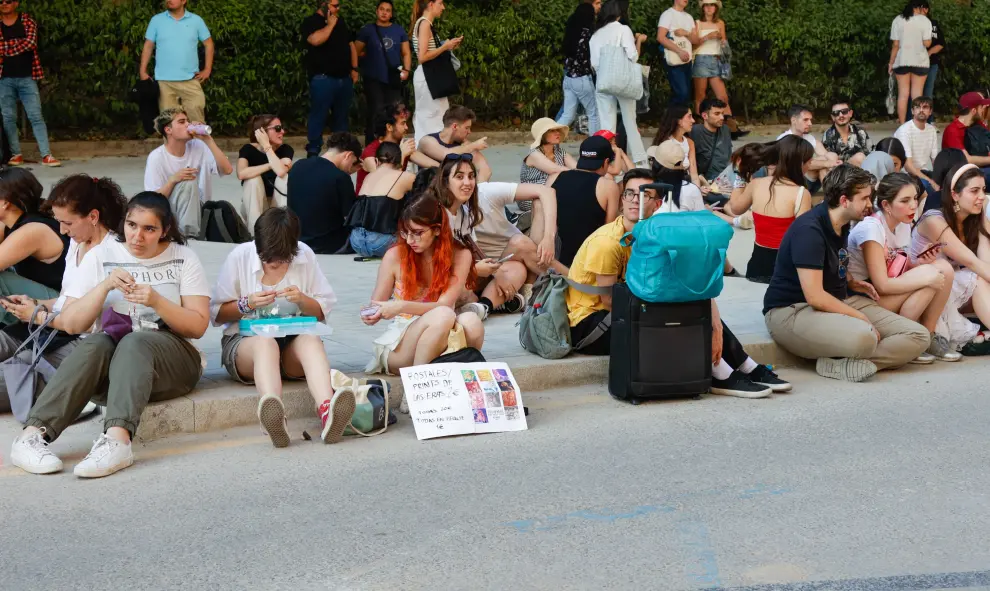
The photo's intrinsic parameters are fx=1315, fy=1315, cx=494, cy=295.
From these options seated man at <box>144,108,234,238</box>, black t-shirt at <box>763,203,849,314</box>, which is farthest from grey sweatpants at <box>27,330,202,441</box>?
seated man at <box>144,108,234,238</box>

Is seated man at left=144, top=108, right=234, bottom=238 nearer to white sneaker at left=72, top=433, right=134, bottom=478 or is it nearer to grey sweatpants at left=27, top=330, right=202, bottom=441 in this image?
grey sweatpants at left=27, top=330, right=202, bottom=441

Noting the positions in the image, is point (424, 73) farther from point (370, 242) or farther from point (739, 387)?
point (739, 387)

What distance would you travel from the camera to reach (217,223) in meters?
12.0

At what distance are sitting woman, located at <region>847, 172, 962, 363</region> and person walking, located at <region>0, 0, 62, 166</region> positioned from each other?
1023cm

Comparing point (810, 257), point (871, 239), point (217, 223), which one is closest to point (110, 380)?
point (810, 257)

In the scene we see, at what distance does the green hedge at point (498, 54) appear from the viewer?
16.7m

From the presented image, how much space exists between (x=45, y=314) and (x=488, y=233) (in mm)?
3807

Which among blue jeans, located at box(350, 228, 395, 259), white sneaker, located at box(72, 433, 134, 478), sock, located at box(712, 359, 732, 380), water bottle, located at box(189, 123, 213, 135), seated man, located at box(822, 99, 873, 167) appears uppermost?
Result: water bottle, located at box(189, 123, 213, 135)

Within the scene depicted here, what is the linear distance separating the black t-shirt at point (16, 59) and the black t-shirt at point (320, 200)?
4950mm

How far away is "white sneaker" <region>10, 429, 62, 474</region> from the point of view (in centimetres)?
602

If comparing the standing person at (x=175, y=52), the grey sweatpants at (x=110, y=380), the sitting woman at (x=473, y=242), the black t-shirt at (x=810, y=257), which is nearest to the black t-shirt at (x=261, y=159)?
the standing person at (x=175, y=52)

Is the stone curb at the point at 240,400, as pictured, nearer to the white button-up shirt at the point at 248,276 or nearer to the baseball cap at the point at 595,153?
the white button-up shirt at the point at 248,276

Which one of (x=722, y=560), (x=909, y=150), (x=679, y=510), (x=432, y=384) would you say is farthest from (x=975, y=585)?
(x=909, y=150)

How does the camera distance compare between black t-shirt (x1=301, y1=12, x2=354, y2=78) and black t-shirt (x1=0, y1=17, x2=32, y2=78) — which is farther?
black t-shirt (x1=301, y1=12, x2=354, y2=78)
